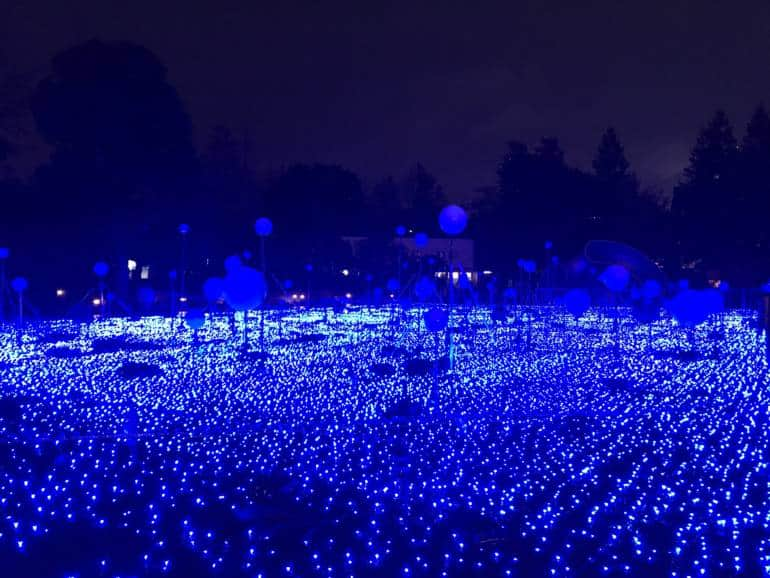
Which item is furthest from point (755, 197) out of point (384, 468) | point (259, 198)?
point (384, 468)

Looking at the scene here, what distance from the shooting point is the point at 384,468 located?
5574 millimetres

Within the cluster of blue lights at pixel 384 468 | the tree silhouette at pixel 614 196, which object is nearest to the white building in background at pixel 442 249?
the tree silhouette at pixel 614 196

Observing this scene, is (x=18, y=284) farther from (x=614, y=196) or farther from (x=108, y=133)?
(x=614, y=196)

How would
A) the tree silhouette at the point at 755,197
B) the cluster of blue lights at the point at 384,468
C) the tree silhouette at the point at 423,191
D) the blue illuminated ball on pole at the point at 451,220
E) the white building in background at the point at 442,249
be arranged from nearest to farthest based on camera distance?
1. the cluster of blue lights at the point at 384,468
2. the blue illuminated ball on pole at the point at 451,220
3. the tree silhouette at the point at 755,197
4. the white building in background at the point at 442,249
5. the tree silhouette at the point at 423,191

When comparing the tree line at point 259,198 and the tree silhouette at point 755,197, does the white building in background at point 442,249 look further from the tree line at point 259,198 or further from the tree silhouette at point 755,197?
the tree silhouette at point 755,197

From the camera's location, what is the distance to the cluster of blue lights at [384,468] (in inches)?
157

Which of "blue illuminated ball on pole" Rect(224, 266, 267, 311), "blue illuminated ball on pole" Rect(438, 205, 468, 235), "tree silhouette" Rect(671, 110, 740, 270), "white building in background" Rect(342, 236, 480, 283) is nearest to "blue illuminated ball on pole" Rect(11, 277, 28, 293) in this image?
"blue illuminated ball on pole" Rect(224, 266, 267, 311)

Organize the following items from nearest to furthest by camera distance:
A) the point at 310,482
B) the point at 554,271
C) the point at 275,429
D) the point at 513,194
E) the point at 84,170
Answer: the point at 310,482 → the point at 275,429 → the point at 84,170 → the point at 554,271 → the point at 513,194

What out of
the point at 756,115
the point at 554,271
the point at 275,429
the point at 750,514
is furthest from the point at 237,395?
the point at 756,115

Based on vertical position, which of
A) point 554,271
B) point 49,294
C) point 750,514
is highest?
point 554,271

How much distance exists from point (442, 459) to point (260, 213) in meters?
28.2

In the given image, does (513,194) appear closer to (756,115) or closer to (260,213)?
(756,115)

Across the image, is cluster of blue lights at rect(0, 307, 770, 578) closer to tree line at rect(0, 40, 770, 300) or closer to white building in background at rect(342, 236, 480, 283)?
tree line at rect(0, 40, 770, 300)

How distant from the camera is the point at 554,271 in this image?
3575cm
